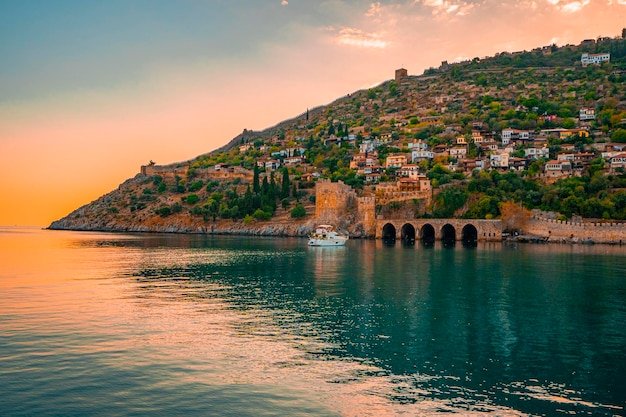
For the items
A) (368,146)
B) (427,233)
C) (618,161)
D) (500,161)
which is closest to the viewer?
(618,161)

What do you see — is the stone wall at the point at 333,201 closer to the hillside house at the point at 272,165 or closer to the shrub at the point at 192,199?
the shrub at the point at 192,199

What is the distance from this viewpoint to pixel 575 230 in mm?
55906

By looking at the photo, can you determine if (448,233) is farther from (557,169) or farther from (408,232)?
(557,169)

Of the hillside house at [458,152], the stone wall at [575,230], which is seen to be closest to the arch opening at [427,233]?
the stone wall at [575,230]

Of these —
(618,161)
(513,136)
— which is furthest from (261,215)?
(618,161)

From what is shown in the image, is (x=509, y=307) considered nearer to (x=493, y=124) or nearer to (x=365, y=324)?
(x=365, y=324)

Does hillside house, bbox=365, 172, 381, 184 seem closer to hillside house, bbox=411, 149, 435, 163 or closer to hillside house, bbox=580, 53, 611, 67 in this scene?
hillside house, bbox=411, 149, 435, 163

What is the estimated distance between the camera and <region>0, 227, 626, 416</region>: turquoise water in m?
10.8

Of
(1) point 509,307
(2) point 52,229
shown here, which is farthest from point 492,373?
(2) point 52,229

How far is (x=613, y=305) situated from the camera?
20719mm

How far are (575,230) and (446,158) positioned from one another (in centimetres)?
3197

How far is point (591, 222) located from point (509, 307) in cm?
4149

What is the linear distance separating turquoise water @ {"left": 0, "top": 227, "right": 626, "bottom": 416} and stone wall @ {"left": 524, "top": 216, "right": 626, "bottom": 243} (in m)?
28.6

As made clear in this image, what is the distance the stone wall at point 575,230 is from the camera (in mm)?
54375
